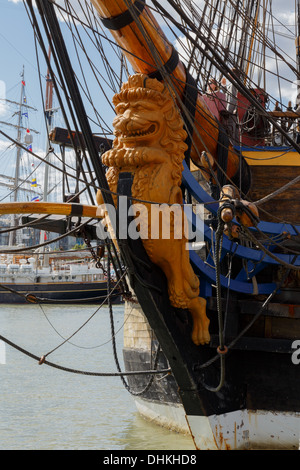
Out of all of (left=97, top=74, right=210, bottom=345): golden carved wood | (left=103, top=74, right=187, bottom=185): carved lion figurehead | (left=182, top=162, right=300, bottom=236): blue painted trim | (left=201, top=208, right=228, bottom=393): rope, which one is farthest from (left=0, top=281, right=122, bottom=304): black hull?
(left=103, top=74, right=187, bottom=185): carved lion figurehead

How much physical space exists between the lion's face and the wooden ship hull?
0.33 meters

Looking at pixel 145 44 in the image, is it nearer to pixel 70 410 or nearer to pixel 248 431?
pixel 248 431

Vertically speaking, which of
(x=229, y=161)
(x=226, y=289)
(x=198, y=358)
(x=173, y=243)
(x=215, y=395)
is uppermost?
(x=229, y=161)

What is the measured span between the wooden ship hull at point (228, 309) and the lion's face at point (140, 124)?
33 cm

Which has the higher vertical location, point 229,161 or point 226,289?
point 229,161

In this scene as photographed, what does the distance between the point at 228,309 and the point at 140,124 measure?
81.5 inches

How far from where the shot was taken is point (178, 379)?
590 cm

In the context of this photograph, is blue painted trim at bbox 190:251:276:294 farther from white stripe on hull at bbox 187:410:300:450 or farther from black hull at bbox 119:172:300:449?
white stripe on hull at bbox 187:410:300:450

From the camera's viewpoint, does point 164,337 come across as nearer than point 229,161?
Yes

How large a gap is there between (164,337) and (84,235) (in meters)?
2.43

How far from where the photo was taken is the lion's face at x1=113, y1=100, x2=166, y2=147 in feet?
17.0

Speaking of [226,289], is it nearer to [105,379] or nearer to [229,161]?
[229,161]

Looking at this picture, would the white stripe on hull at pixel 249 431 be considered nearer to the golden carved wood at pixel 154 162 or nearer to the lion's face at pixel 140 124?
the golden carved wood at pixel 154 162
